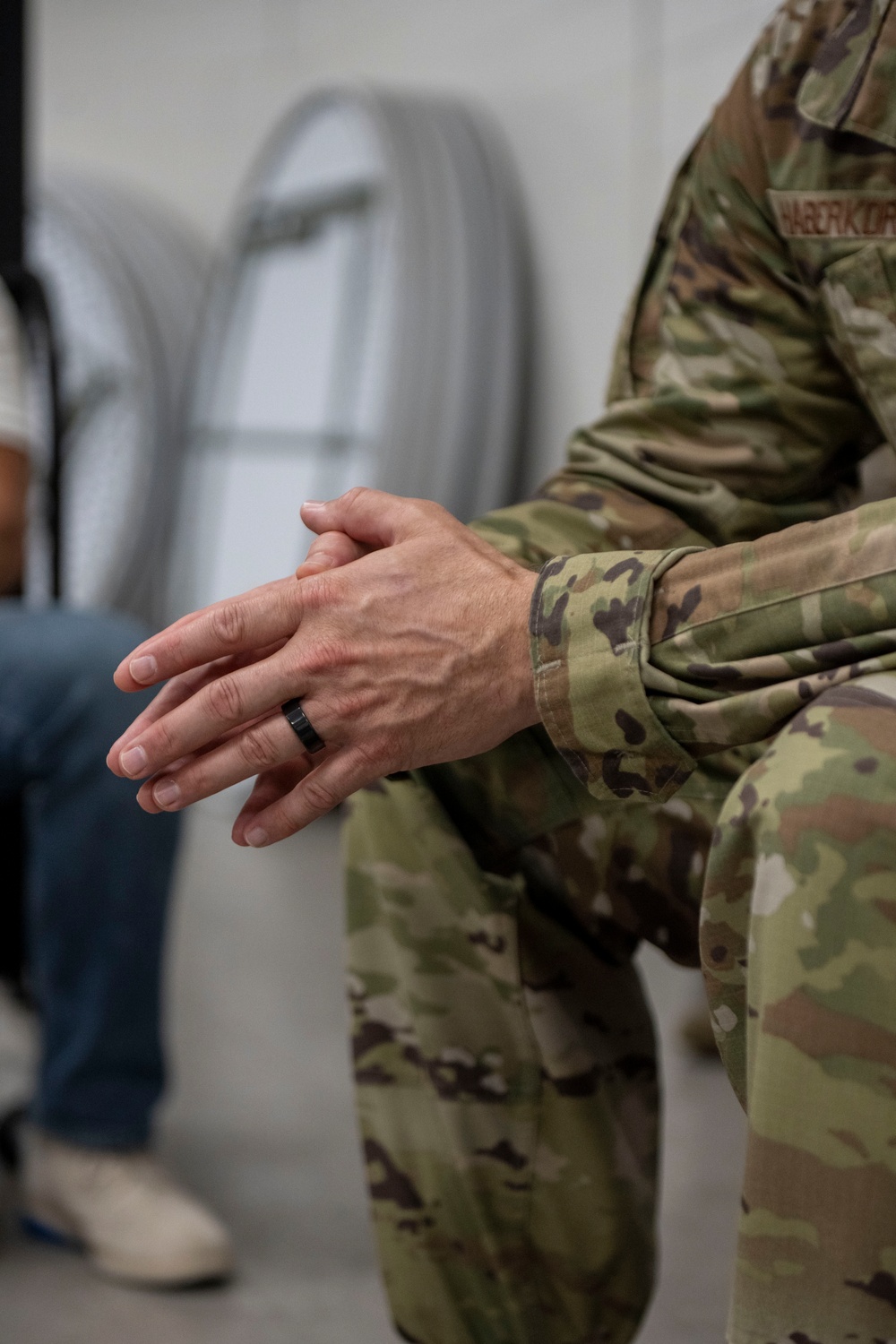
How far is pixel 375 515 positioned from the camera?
2.72 feet

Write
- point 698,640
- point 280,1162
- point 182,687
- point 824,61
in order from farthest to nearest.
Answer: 1. point 280,1162
2. point 824,61
3. point 182,687
4. point 698,640

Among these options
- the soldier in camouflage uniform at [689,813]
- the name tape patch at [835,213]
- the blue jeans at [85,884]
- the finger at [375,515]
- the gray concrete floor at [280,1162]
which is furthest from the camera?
the blue jeans at [85,884]

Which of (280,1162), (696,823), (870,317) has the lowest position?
(280,1162)

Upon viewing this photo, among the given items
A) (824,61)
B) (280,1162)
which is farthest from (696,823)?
(280,1162)

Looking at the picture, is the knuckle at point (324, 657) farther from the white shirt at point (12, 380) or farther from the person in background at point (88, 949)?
the white shirt at point (12, 380)

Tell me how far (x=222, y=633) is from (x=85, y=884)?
0.57 meters

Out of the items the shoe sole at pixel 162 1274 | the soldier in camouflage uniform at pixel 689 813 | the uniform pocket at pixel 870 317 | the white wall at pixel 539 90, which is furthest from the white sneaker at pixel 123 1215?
the white wall at pixel 539 90

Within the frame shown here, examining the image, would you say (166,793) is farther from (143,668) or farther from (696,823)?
(696,823)

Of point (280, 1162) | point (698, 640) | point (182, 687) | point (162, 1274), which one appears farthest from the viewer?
point (280, 1162)

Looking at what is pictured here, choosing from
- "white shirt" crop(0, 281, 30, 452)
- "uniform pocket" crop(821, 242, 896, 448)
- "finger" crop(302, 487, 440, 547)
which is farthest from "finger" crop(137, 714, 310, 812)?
"white shirt" crop(0, 281, 30, 452)

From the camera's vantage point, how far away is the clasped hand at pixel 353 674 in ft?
2.52

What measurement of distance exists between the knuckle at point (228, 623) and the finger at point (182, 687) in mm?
39

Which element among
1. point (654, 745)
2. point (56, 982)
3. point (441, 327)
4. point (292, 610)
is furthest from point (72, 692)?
point (441, 327)

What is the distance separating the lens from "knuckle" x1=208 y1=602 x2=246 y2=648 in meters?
0.78
